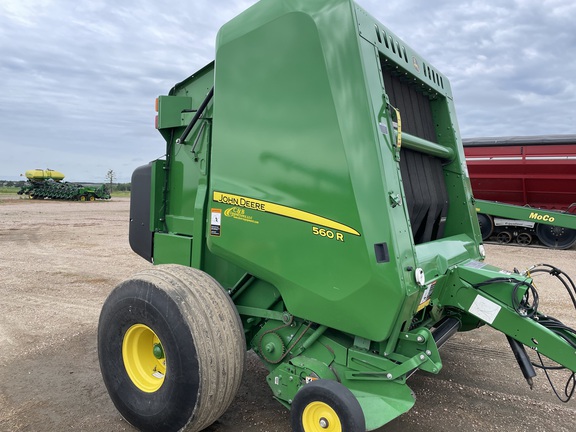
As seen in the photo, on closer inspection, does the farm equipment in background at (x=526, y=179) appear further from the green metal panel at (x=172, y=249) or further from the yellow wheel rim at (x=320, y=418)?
the yellow wheel rim at (x=320, y=418)

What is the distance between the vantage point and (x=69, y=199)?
108 feet

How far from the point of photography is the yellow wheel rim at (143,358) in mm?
2707

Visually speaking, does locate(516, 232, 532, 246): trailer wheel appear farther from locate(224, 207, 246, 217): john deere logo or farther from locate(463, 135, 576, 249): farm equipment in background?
locate(224, 207, 246, 217): john deere logo

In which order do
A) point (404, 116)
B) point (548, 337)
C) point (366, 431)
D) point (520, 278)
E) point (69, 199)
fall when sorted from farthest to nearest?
point (69, 199), point (404, 116), point (520, 278), point (548, 337), point (366, 431)

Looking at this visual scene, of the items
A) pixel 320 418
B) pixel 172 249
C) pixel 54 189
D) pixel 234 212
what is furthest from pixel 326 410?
pixel 54 189

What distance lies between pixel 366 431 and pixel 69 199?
34945 millimetres

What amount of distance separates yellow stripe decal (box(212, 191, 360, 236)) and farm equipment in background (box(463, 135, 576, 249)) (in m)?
9.34

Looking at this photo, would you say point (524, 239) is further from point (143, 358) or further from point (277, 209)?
point (143, 358)

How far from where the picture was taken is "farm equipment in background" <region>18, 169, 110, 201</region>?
32281 mm

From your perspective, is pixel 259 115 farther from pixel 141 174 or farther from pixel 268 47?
pixel 141 174

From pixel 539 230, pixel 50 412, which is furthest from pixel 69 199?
pixel 50 412

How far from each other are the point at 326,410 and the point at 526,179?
1135 centimetres

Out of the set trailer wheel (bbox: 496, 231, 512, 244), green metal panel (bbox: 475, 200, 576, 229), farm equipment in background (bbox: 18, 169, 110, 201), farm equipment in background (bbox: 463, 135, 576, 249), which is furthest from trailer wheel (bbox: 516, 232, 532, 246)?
farm equipment in background (bbox: 18, 169, 110, 201)

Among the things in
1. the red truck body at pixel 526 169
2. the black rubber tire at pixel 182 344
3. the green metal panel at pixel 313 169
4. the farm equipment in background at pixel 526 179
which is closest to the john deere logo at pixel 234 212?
the green metal panel at pixel 313 169
